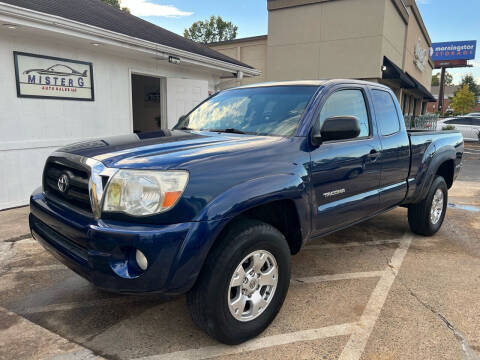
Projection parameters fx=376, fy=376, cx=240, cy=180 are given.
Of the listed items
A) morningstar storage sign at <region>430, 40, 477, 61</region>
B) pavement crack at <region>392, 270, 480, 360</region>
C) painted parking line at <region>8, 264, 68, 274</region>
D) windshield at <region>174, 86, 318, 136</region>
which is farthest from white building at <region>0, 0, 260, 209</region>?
morningstar storage sign at <region>430, 40, 477, 61</region>

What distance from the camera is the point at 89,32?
6.23 meters

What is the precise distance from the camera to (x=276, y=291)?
2.80 meters

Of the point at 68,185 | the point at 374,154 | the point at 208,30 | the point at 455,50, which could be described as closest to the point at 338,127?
the point at 374,154

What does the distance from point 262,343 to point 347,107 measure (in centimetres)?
228

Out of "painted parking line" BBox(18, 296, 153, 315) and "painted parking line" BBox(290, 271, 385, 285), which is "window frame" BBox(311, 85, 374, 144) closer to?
"painted parking line" BBox(290, 271, 385, 285)

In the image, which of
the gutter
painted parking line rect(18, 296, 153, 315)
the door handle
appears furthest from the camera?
the gutter

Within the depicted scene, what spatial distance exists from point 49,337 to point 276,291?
1.67 m

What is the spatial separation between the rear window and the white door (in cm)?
580

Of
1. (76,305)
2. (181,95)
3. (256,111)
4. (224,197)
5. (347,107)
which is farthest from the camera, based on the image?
(181,95)

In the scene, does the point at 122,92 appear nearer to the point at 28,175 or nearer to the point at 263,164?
the point at 28,175

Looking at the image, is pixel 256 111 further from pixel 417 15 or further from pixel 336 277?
pixel 417 15

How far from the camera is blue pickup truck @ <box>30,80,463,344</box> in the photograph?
7.29 ft

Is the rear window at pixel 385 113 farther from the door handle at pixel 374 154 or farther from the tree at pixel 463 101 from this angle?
the tree at pixel 463 101

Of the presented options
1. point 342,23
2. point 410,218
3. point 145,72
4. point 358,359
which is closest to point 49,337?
point 358,359
